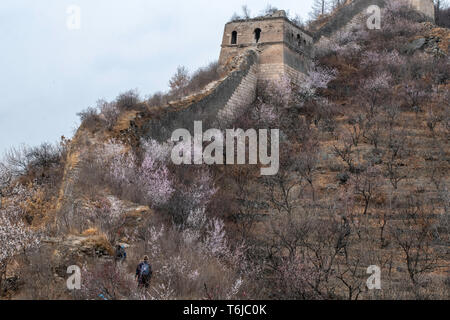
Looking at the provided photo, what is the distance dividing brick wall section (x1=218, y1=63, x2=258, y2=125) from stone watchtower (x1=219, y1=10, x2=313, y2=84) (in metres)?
0.53

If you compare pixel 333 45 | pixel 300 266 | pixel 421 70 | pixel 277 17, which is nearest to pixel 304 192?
pixel 300 266

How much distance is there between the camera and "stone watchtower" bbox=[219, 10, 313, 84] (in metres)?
23.0

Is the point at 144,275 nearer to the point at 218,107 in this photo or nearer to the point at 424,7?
the point at 218,107

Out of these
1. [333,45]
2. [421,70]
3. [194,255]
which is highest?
[333,45]

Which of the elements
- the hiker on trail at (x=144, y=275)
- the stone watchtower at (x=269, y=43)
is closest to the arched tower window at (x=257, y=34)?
the stone watchtower at (x=269, y=43)

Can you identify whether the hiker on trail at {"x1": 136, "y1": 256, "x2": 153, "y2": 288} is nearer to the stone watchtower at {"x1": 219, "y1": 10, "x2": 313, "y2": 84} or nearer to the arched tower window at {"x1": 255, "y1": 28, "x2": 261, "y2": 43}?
the stone watchtower at {"x1": 219, "y1": 10, "x2": 313, "y2": 84}

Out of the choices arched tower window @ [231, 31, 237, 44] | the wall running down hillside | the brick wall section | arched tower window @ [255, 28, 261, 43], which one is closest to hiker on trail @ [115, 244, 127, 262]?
the wall running down hillside

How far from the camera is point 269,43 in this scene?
75.9ft

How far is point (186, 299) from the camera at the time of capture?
895 centimetres

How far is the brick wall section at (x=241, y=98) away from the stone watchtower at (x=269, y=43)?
0.53m

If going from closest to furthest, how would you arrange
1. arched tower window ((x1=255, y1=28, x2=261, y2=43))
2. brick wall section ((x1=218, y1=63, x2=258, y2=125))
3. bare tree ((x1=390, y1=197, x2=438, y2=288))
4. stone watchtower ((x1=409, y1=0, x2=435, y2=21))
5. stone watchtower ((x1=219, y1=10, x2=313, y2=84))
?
1. bare tree ((x1=390, y1=197, x2=438, y2=288))
2. brick wall section ((x1=218, y1=63, x2=258, y2=125))
3. stone watchtower ((x1=219, y1=10, x2=313, y2=84))
4. arched tower window ((x1=255, y1=28, x2=261, y2=43))
5. stone watchtower ((x1=409, y1=0, x2=435, y2=21))

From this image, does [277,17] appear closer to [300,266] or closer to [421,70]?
[421,70]

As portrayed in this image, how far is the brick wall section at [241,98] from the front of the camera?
67.7 ft
